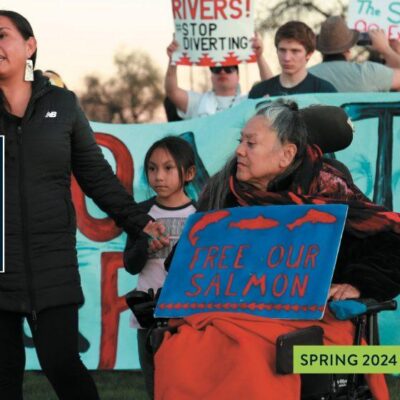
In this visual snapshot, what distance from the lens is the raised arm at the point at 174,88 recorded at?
9.80m

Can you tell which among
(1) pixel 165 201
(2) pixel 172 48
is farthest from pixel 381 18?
(1) pixel 165 201

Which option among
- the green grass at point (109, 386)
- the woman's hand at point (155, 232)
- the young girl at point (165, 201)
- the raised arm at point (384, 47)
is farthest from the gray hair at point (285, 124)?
the raised arm at point (384, 47)

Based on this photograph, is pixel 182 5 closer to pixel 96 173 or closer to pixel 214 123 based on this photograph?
pixel 214 123

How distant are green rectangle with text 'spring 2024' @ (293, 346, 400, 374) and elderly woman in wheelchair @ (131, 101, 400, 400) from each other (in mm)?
89

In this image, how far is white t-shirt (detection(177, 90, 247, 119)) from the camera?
9.72 meters

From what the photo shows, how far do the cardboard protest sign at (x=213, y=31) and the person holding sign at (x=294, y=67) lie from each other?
20.5 inches

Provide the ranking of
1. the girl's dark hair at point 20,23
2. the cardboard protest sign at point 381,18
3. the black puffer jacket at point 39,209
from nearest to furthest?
the black puffer jacket at point 39,209, the girl's dark hair at point 20,23, the cardboard protest sign at point 381,18

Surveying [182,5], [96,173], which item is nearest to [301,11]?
[182,5]

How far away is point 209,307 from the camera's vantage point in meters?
5.31

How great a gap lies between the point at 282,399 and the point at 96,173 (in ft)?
5.53

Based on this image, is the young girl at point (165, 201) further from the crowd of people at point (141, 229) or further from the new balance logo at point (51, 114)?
the new balance logo at point (51, 114)

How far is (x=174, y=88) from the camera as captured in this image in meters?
9.80

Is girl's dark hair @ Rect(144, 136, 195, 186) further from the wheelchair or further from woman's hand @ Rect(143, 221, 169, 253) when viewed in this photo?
the wheelchair

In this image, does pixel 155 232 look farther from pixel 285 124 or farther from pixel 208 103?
pixel 208 103
